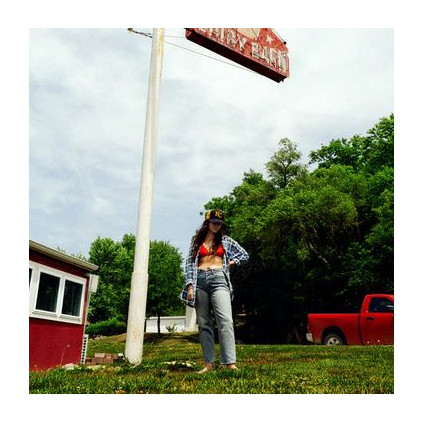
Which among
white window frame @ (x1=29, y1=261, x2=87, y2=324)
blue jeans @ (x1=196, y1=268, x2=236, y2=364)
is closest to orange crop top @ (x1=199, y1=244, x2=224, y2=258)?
blue jeans @ (x1=196, y1=268, x2=236, y2=364)

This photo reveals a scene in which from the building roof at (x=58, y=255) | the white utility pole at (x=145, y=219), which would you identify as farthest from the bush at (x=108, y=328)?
the white utility pole at (x=145, y=219)

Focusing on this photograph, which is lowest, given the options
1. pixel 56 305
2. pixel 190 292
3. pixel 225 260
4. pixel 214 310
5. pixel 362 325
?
pixel 362 325

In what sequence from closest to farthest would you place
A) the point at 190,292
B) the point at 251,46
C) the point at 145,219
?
the point at 190,292, the point at 145,219, the point at 251,46

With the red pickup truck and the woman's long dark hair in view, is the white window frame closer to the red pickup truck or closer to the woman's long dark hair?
the woman's long dark hair

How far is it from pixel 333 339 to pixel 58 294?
941 cm

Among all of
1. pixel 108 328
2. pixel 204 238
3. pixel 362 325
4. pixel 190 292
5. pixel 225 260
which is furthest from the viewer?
pixel 108 328

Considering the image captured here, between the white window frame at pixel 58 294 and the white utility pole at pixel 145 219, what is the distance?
3.52m

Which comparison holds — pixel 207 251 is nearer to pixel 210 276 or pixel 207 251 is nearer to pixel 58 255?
pixel 210 276

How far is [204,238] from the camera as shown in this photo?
18.8ft

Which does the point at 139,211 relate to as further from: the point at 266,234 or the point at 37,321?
the point at 266,234

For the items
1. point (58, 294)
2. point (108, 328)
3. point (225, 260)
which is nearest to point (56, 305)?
point (58, 294)

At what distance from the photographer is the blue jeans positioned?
17.8ft

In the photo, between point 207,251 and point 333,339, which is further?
point 333,339
